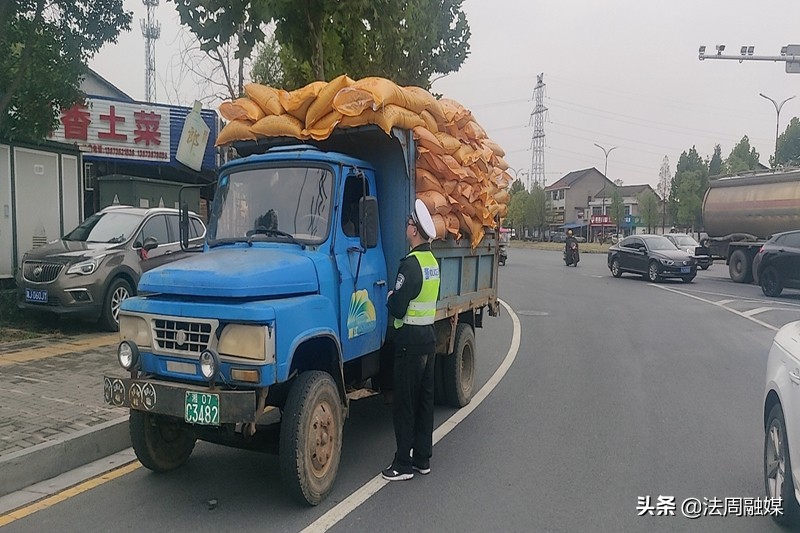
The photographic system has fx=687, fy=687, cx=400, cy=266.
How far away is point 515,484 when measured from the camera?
529 centimetres

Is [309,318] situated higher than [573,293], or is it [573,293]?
[309,318]

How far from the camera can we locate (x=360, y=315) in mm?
5617

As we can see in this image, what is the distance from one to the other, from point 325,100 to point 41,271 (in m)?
6.62

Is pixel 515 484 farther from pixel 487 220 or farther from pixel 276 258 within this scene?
pixel 487 220

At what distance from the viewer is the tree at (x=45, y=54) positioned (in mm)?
9883

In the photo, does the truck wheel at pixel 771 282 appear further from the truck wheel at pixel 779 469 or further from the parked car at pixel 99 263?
the truck wheel at pixel 779 469

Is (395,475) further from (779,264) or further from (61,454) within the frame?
(779,264)

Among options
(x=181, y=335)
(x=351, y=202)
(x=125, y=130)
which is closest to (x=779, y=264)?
(x=351, y=202)

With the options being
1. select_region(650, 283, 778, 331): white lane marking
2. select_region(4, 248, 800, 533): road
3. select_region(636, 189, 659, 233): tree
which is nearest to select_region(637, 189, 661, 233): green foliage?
select_region(636, 189, 659, 233): tree

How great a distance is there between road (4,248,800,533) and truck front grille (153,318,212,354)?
1135 millimetres

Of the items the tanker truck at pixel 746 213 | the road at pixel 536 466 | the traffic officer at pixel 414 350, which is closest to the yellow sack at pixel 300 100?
the traffic officer at pixel 414 350

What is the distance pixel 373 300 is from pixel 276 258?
3.91 ft

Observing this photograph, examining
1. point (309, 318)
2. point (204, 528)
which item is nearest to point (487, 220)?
point (309, 318)

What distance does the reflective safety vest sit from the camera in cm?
546
